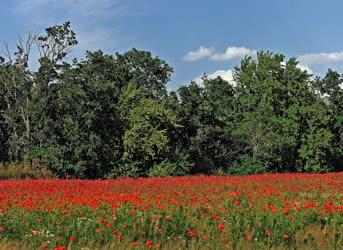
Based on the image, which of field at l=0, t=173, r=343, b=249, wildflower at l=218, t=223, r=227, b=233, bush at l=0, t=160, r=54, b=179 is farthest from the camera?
bush at l=0, t=160, r=54, b=179

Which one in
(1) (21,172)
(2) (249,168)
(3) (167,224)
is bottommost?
(3) (167,224)

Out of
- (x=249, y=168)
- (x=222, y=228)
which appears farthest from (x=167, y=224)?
A: (x=249, y=168)

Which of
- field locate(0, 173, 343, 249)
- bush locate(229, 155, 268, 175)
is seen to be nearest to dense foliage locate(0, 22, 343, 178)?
bush locate(229, 155, 268, 175)

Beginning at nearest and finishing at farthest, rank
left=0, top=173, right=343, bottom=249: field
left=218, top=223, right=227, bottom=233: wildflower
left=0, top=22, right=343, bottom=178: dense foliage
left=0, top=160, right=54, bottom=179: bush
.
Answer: left=0, top=173, right=343, bottom=249: field < left=218, top=223, right=227, bottom=233: wildflower < left=0, top=160, right=54, bottom=179: bush < left=0, top=22, right=343, bottom=178: dense foliage

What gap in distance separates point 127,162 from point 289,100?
1699 cm

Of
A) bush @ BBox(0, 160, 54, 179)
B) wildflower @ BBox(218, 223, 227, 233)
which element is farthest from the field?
bush @ BBox(0, 160, 54, 179)

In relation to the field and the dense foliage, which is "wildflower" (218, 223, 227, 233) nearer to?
the field

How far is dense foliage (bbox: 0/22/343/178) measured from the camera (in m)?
40.5

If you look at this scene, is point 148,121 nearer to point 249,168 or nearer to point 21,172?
point 249,168

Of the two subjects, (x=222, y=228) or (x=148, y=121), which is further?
(x=148, y=121)

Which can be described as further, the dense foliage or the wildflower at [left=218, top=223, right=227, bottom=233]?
the dense foliage

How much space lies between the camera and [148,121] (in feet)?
150

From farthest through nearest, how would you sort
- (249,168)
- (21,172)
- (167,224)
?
(249,168) < (21,172) < (167,224)

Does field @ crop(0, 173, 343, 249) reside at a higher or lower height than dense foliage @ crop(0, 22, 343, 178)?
lower
